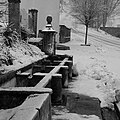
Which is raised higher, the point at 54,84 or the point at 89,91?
the point at 54,84

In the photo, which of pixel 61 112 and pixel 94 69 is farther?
pixel 94 69

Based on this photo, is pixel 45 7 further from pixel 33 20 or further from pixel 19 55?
pixel 19 55

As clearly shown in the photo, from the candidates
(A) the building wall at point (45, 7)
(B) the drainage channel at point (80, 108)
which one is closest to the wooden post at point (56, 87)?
(B) the drainage channel at point (80, 108)

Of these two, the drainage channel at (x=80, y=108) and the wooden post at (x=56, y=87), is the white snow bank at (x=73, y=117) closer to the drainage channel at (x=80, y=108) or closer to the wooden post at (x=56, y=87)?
Answer: the drainage channel at (x=80, y=108)

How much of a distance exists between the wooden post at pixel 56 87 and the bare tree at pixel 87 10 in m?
20.8

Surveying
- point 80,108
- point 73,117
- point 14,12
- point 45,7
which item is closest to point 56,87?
point 80,108

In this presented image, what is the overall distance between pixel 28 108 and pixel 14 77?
3.44 metres

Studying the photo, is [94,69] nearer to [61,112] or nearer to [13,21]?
[13,21]

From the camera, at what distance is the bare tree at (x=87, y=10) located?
1057 inches

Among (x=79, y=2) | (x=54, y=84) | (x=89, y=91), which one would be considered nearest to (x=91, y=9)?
(x=79, y=2)

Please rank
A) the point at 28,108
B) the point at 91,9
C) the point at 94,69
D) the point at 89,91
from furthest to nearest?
the point at 91,9 → the point at 94,69 → the point at 89,91 → the point at 28,108

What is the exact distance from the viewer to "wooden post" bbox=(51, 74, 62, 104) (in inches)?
244

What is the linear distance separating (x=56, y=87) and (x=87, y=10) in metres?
Answer: 21.7

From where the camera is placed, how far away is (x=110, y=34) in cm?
4516
